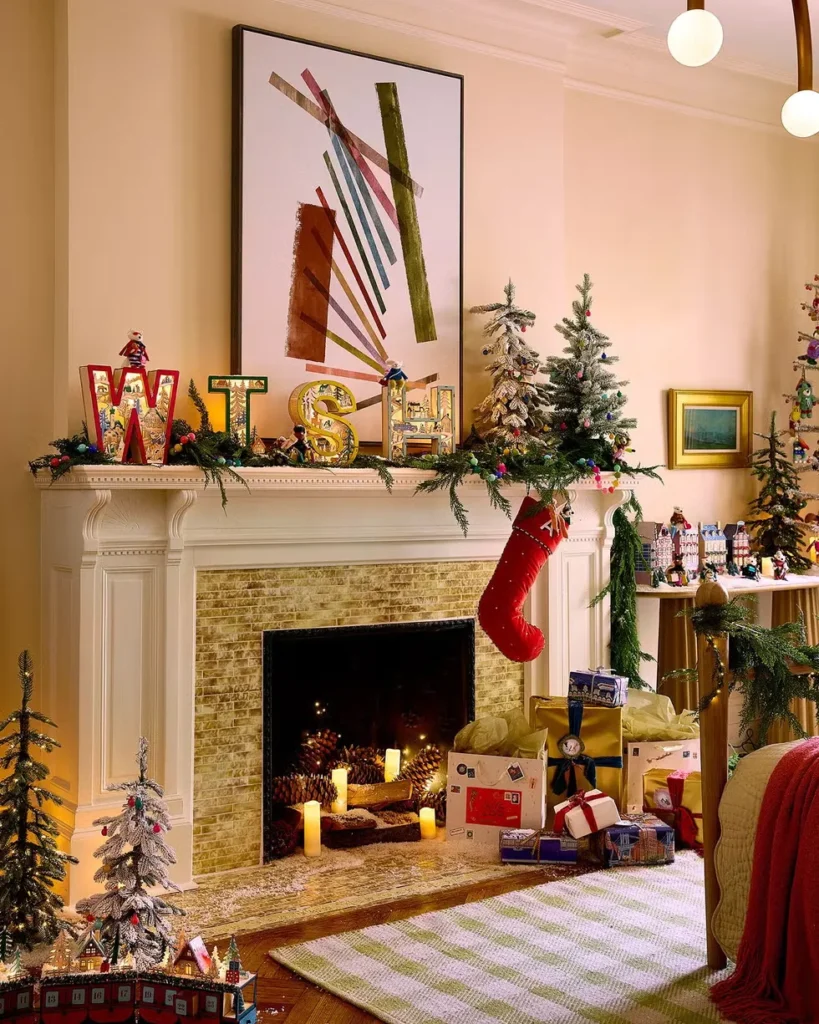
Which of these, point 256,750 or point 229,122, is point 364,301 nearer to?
point 229,122

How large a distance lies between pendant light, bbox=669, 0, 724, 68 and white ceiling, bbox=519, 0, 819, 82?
2.27 m

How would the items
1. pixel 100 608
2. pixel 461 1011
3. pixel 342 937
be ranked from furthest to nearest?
pixel 100 608
pixel 342 937
pixel 461 1011

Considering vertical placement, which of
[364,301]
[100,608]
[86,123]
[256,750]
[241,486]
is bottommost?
[256,750]

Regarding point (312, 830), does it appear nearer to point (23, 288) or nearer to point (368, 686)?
point (368, 686)

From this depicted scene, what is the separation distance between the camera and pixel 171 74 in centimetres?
399

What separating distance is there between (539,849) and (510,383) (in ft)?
5.82

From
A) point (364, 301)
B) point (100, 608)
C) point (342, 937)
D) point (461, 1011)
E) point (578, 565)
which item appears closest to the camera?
point (461, 1011)

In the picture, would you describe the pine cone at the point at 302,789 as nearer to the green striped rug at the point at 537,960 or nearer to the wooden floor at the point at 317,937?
the wooden floor at the point at 317,937

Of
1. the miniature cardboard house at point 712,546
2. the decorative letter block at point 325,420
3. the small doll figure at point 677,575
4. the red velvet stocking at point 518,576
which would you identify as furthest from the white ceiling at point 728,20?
the small doll figure at point 677,575

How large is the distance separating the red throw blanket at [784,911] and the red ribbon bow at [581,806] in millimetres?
1185

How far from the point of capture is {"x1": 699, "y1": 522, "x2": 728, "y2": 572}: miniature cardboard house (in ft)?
17.4

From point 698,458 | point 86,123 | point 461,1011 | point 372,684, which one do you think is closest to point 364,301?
point 86,123

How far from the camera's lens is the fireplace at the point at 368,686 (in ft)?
14.1

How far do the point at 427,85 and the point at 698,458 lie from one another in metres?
2.28
